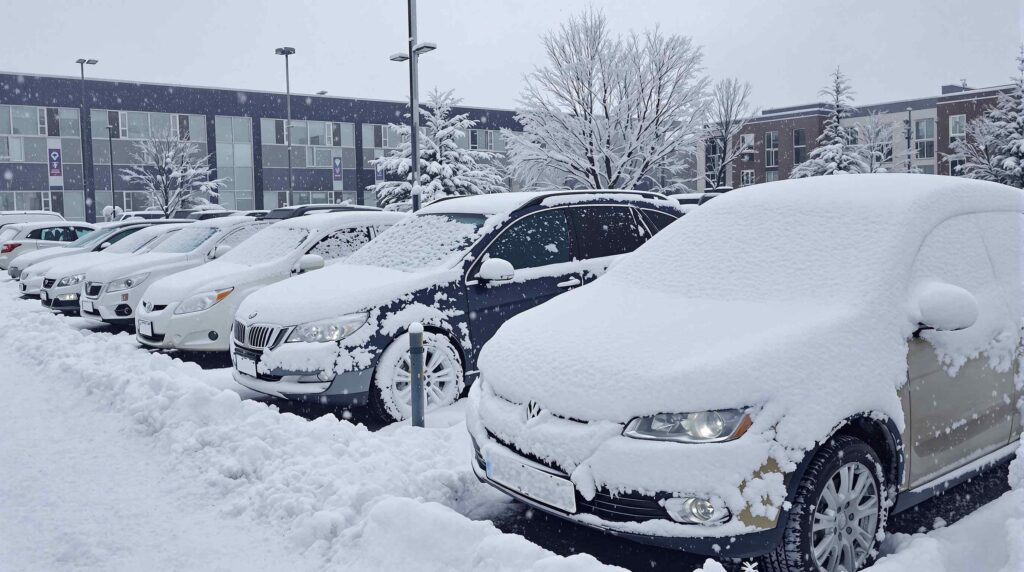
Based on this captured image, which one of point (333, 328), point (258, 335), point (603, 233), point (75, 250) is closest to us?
point (333, 328)

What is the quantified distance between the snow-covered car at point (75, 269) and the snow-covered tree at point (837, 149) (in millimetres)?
37575

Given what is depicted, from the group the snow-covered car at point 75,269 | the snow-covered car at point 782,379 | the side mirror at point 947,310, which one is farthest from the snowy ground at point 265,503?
the snow-covered car at point 75,269

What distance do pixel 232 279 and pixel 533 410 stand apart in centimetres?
617

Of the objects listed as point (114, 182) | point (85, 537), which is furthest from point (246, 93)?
point (85, 537)

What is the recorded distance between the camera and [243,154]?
5491 cm

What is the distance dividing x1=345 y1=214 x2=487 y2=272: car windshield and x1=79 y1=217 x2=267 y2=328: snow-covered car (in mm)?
4297

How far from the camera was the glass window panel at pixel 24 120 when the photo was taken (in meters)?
48.4

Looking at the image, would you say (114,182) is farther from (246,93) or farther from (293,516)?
(293,516)

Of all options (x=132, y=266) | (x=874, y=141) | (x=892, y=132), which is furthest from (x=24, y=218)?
(x=892, y=132)

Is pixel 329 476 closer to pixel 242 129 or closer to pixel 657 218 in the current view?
pixel 657 218

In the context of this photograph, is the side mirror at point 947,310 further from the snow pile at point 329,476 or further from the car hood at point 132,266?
the car hood at point 132,266

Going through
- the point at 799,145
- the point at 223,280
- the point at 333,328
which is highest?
the point at 799,145

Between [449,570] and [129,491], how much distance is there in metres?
2.45

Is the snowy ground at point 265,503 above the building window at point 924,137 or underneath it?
underneath
